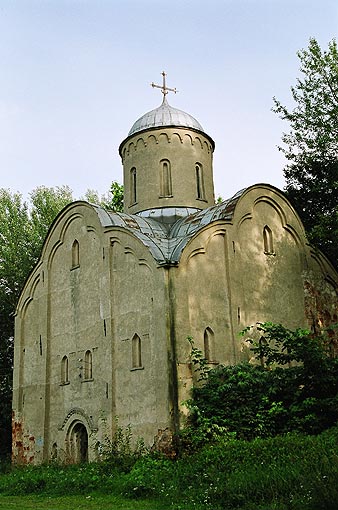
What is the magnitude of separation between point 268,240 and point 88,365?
616 cm

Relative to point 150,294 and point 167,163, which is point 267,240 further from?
point 167,163

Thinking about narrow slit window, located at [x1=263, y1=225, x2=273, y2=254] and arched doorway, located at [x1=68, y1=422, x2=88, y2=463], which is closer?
arched doorway, located at [x1=68, y1=422, x2=88, y2=463]

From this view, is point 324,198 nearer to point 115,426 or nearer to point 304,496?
point 115,426

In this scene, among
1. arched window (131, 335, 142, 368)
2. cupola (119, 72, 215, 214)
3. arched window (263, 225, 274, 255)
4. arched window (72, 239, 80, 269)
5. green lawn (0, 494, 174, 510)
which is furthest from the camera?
cupola (119, 72, 215, 214)

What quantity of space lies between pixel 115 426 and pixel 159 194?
24.9 feet

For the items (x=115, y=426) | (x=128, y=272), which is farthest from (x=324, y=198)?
(x=115, y=426)

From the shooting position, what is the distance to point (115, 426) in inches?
567

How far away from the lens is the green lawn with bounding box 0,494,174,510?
30.3 feet

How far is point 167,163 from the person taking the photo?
19188mm

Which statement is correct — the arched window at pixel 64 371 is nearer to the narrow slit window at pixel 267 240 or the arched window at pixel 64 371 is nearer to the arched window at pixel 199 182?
the narrow slit window at pixel 267 240

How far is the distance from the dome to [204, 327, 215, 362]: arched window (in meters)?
8.28

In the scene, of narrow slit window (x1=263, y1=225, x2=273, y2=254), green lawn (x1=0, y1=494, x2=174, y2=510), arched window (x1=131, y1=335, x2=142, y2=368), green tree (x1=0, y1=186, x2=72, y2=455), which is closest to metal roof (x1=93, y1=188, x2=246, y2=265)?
narrow slit window (x1=263, y1=225, x2=273, y2=254)

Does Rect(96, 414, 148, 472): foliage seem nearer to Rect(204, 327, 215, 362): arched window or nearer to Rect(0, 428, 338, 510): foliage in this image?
Rect(0, 428, 338, 510): foliage

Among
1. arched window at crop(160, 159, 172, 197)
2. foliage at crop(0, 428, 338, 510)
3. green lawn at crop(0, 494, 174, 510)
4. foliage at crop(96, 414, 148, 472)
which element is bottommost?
green lawn at crop(0, 494, 174, 510)
